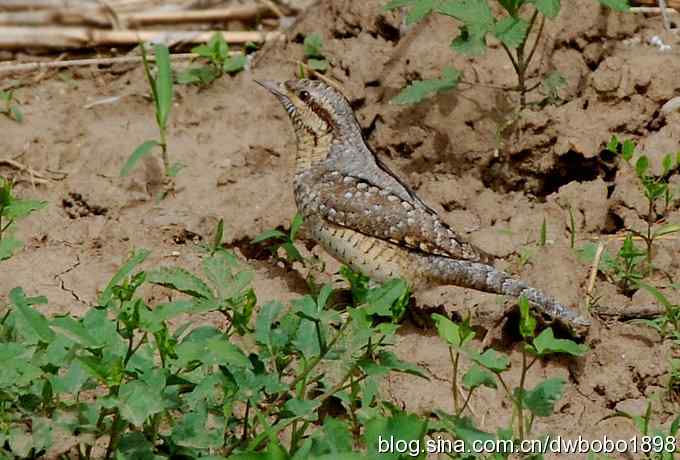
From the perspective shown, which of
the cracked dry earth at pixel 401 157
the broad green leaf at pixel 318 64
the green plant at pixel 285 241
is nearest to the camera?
the cracked dry earth at pixel 401 157

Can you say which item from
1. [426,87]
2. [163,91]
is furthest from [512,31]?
[163,91]

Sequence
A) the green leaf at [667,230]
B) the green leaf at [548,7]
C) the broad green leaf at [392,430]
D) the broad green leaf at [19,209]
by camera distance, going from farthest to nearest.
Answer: the green leaf at [667,230], the green leaf at [548,7], the broad green leaf at [19,209], the broad green leaf at [392,430]

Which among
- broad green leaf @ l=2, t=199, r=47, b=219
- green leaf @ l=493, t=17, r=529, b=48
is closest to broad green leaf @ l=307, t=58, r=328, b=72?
green leaf @ l=493, t=17, r=529, b=48

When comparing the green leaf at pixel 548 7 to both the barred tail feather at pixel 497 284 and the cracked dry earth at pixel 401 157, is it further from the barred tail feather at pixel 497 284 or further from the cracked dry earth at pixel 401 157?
the barred tail feather at pixel 497 284

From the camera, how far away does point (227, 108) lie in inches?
272

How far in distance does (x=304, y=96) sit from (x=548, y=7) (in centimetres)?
133

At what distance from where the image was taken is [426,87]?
20.1 ft

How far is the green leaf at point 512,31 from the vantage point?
5715 mm

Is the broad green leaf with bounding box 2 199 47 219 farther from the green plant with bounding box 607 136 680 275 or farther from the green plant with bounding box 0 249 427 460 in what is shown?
the green plant with bounding box 607 136 680 275

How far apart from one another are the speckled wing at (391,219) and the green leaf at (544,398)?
1.32m

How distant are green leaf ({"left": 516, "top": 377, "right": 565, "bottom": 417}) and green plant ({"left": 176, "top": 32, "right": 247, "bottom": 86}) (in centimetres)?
362

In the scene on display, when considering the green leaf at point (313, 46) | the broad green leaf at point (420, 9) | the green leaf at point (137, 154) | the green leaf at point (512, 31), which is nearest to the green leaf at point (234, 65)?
the green leaf at point (313, 46)

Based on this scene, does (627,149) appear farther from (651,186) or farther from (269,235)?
(269,235)

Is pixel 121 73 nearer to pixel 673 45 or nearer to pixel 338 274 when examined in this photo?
pixel 338 274
